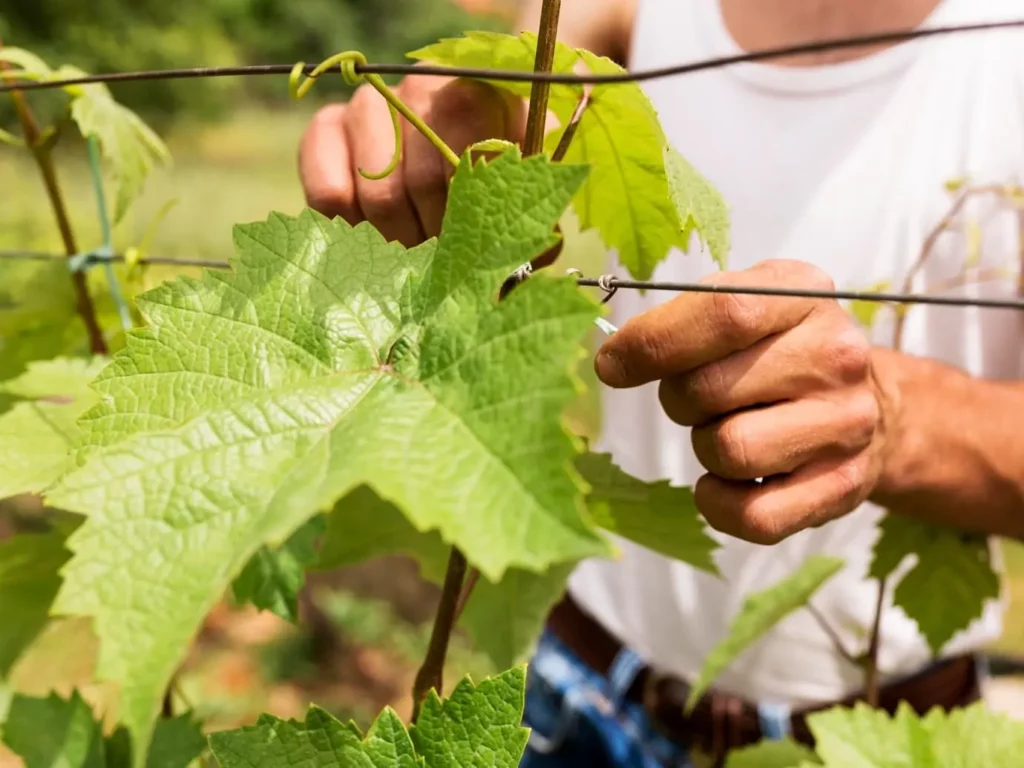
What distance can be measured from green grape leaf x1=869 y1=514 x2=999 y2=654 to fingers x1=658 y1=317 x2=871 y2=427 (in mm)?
327

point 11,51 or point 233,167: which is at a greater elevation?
point 11,51

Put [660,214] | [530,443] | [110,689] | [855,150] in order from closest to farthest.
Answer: [530,443] < [660,214] < [855,150] < [110,689]

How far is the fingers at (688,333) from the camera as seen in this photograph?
43 cm

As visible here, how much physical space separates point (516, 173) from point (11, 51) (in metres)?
0.51

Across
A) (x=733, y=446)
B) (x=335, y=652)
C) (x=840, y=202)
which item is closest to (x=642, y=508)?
(x=733, y=446)

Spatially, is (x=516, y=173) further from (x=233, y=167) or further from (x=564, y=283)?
(x=233, y=167)

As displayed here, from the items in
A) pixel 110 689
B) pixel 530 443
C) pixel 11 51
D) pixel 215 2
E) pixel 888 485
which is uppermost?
pixel 215 2

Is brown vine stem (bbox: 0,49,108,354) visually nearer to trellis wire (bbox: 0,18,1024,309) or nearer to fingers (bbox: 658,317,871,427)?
trellis wire (bbox: 0,18,1024,309)

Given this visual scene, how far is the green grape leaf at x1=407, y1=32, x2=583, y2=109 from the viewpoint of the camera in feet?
1.50

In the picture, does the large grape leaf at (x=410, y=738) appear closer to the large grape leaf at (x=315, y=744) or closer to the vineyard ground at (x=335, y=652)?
the large grape leaf at (x=315, y=744)

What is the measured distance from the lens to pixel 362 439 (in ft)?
1.03

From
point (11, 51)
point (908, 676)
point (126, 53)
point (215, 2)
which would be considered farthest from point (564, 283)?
point (215, 2)

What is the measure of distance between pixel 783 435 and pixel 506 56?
28 centimetres

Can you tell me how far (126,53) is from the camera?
3771mm
